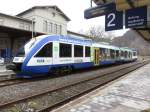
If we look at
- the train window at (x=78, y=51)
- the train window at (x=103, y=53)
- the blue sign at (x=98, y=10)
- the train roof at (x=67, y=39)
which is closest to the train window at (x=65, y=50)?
the train roof at (x=67, y=39)

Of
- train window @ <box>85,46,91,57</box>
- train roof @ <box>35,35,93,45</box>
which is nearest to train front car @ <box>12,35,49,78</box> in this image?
train roof @ <box>35,35,93,45</box>

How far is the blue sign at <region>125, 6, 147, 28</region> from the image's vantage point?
21.8ft

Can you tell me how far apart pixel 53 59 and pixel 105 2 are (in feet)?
26.1

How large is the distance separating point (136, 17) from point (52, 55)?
843 cm

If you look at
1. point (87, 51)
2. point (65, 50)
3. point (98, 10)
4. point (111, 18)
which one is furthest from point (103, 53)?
point (98, 10)

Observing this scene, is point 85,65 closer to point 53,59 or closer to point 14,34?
point 53,59

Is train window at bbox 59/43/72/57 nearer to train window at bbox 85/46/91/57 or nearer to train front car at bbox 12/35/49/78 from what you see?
train front car at bbox 12/35/49/78

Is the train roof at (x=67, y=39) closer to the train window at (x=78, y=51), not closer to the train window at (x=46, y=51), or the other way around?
the train window at (x=78, y=51)

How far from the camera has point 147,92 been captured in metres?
10.1

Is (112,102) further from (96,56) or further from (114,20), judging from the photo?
(96,56)

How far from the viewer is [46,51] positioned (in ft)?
46.7

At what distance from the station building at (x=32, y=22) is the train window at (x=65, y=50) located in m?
13.4

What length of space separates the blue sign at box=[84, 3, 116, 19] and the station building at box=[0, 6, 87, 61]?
2200 cm

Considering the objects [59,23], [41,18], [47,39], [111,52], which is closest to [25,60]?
[47,39]
